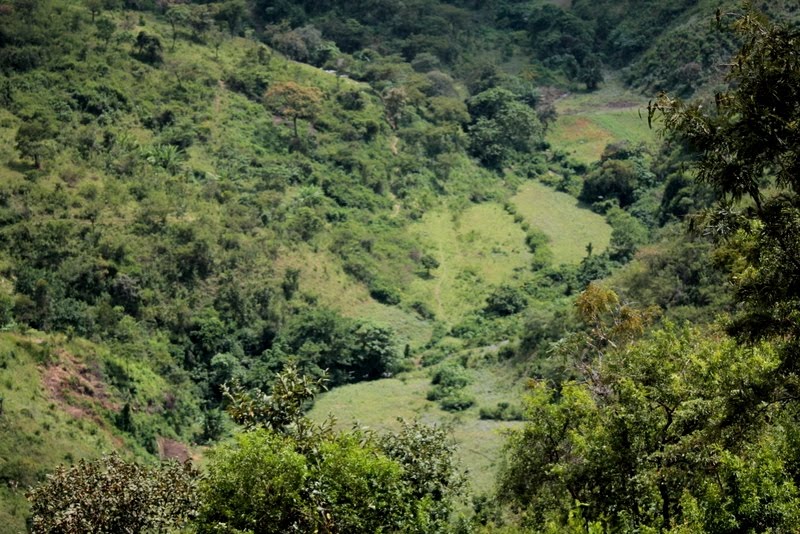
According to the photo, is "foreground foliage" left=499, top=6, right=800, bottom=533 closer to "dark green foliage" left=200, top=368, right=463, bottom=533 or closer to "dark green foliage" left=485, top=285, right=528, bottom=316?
"dark green foliage" left=200, top=368, right=463, bottom=533

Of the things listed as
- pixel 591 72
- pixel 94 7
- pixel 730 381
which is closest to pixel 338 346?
pixel 730 381

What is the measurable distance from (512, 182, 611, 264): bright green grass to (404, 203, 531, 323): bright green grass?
6.63ft

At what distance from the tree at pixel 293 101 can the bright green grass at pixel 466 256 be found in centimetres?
1182

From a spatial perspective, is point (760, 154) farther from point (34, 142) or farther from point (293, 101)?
point (293, 101)

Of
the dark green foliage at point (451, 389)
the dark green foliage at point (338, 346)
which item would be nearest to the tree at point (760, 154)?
the dark green foliage at point (451, 389)

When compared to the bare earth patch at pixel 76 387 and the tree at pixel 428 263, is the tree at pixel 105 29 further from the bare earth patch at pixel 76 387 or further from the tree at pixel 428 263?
the bare earth patch at pixel 76 387

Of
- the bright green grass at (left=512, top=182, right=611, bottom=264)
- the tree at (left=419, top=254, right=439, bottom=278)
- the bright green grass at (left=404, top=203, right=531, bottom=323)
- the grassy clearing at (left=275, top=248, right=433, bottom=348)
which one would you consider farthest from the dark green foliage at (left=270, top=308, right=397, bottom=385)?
the bright green grass at (left=512, top=182, right=611, bottom=264)

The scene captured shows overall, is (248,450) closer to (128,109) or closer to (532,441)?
(532,441)

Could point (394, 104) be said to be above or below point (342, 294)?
above

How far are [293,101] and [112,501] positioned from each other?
49.4 metres

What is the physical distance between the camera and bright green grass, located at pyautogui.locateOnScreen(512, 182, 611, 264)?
61.5 metres

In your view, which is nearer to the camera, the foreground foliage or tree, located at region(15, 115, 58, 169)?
the foreground foliage

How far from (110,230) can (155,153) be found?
9.37m

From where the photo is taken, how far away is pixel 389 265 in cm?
5656
